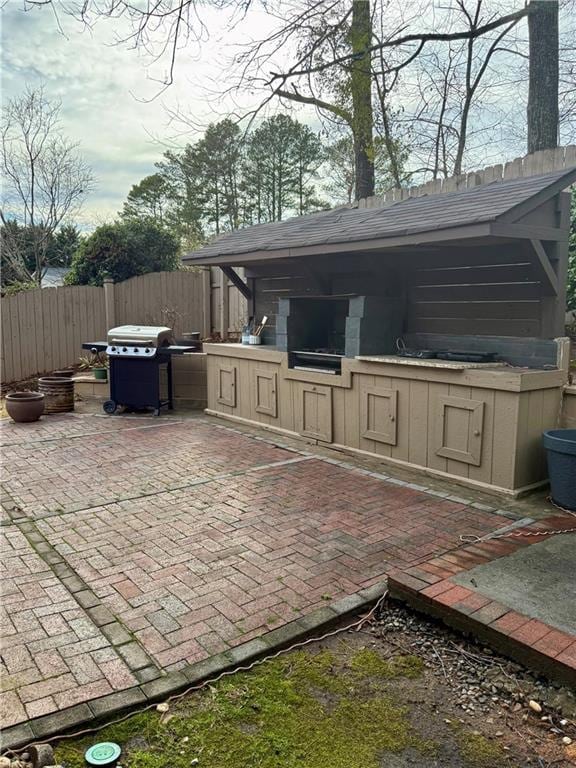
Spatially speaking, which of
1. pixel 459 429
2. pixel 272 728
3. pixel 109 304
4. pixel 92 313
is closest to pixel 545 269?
pixel 459 429

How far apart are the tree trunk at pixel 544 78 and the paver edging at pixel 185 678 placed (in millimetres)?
5797

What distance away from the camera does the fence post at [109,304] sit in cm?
912

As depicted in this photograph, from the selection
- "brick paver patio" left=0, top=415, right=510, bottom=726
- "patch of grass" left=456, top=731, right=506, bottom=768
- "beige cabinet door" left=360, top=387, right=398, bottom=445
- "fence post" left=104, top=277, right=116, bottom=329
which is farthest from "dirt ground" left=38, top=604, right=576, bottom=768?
"fence post" left=104, top=277, right=116, bottom=329

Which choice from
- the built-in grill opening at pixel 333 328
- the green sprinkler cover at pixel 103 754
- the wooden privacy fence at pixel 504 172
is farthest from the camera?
the built-in grill opening at pixel 333 328

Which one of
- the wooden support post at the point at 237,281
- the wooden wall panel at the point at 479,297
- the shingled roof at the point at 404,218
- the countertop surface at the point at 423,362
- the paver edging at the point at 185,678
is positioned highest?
the shingled roof at the point at 404,218

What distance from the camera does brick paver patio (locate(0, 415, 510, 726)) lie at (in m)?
2.16

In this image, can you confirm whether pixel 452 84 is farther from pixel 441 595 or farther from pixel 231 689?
pixel 231 689

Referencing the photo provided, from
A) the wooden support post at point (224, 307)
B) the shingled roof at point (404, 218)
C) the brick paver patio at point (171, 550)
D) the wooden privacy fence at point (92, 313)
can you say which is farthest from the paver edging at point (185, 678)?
the wooden privacy fence at point (92, 313)

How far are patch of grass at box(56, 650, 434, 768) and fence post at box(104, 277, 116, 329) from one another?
800cm

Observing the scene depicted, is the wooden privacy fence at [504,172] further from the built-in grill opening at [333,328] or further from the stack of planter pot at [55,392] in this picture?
the stack of planter pot at [55,392]

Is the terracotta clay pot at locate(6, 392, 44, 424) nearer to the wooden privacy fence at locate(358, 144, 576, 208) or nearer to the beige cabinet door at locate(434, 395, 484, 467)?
the wooden privacy fence at locate(358, 144, 576, 208)

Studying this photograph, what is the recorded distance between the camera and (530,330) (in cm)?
436

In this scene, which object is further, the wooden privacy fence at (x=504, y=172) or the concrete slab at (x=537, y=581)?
the wooden privacy fence at (x=504, y=172)

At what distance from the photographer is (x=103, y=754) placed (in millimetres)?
1658
